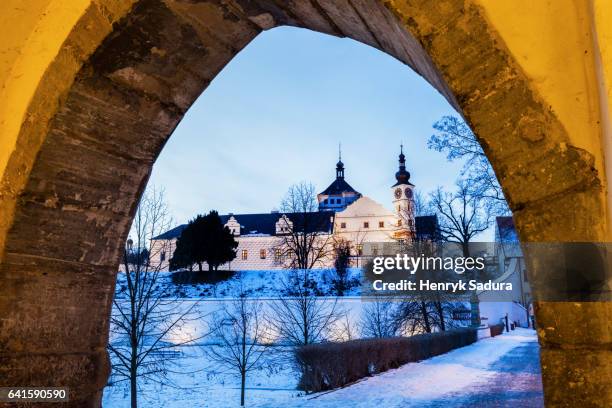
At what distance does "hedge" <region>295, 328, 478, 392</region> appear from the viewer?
1289 centimetres

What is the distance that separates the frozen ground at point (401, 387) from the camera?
34.7ft

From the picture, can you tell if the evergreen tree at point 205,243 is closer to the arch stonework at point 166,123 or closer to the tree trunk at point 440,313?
the tree trunk at point 440,313

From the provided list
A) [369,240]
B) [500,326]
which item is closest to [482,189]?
[500,326]

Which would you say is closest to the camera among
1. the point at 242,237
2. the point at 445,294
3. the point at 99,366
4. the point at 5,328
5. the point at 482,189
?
the point at 5,328

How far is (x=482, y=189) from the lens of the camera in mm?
11961

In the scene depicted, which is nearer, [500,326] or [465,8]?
[465,8]

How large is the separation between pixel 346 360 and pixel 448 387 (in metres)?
2.46

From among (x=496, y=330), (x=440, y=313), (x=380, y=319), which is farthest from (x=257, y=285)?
(x=440, y=313)

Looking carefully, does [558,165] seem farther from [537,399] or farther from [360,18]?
[537,399]

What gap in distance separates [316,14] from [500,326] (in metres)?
32.8

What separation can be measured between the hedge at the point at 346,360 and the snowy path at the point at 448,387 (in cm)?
37

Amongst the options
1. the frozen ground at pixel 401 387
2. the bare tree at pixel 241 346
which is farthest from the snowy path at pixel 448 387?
the bare tree at pixel 241 346

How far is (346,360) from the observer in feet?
43.2

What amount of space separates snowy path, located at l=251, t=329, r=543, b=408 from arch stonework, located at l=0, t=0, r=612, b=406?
8394mm
